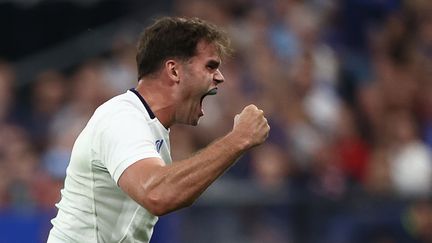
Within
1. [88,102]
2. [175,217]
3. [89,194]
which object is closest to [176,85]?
[89,194]

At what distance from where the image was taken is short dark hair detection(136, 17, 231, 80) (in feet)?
18.2

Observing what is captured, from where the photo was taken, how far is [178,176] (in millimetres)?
4848

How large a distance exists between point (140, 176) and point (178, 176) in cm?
17

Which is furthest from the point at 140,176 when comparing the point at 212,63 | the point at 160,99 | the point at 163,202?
the point at 212,63

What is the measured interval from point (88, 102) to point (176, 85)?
5.79 m

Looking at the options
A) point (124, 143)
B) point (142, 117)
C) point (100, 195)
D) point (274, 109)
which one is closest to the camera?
Result: point (124, 143)

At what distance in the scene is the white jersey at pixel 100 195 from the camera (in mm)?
5375

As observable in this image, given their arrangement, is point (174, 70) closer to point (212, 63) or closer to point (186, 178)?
point (212, 63)

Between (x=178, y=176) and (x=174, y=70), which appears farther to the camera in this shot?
(x=174, y=70)

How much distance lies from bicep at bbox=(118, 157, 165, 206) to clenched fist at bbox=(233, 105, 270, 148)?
367mm

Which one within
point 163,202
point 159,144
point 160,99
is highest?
point 160,99

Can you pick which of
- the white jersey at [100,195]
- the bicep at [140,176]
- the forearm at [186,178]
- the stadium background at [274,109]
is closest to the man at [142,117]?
the white jersey at [100,195]

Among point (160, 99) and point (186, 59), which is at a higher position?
point (186, 59)

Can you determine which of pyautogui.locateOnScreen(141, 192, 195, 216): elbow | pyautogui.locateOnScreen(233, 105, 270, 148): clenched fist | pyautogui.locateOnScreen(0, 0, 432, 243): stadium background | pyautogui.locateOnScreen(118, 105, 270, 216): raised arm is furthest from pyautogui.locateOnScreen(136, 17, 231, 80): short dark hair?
pyautogui.locateOnScreen(0, 0, 432, 243): stadium background
